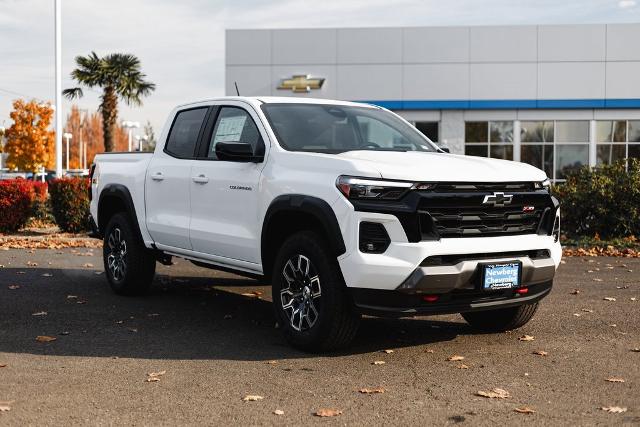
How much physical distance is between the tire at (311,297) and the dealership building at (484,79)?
23649 millimetres

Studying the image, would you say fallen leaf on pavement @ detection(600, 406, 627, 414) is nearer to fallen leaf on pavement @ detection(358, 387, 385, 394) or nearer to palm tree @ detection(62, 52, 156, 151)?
fallen leaf on pavement @ detection(358, 387, 385, 394)

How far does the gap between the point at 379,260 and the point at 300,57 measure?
25.2 metres

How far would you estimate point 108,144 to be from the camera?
34.3m

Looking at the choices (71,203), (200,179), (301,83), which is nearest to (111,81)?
(301,83)

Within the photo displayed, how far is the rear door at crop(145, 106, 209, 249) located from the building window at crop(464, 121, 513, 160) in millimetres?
22614

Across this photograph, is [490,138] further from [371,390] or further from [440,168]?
[371,390]

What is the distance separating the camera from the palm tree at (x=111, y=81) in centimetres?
3428

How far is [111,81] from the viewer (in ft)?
115

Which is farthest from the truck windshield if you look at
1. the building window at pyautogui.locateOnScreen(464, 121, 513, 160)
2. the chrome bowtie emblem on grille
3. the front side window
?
the building window at pyautogui.locateOnScreen(464, 121, 513, 160)

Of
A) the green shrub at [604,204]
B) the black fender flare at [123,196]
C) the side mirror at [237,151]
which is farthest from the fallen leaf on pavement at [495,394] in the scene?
the green shrub at [604,204]

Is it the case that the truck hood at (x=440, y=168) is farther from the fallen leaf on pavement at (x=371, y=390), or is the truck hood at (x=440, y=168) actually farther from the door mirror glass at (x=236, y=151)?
the fallen leaf on pavement at (x=371, y=390)

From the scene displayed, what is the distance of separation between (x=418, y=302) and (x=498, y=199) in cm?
97

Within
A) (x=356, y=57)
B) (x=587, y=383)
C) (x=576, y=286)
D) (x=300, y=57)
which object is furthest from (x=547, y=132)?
(x=587, y=383)

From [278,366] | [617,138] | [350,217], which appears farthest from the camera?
[617,138]
